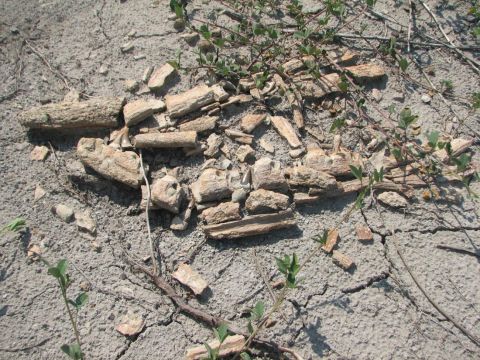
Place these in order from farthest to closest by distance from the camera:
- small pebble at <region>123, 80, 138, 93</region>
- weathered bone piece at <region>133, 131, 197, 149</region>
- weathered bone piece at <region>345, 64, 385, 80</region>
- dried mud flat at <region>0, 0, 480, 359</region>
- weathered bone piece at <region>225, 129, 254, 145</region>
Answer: weathered bone piece at <region>345, 64, 385, 80</region>
small pebble at <region>123, 80, 138, 93</region>
weathered bone piece at <region>225, 129, 254, 145</region>
weathered bone piece at <region>133, 131, 197, 149</region>
dried mud flat at <region>0, 0, 480, 359</region>

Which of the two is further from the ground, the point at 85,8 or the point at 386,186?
the point at 85,8

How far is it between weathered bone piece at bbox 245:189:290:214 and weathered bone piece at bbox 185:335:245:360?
594mm

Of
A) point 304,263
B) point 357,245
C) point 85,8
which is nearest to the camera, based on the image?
point 304,263

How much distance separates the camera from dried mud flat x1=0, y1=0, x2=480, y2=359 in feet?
6.48

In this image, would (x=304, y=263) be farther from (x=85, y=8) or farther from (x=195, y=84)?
(x=85, y=8)

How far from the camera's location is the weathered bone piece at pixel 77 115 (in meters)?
2.39

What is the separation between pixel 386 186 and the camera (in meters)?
2.33

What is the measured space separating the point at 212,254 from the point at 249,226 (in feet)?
0.74

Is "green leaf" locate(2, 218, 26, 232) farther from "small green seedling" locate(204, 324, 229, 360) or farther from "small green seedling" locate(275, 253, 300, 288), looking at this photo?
"small green seedling" locate(275, 253, 300, 288)

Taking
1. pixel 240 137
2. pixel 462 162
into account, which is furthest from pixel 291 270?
pixel 462 162

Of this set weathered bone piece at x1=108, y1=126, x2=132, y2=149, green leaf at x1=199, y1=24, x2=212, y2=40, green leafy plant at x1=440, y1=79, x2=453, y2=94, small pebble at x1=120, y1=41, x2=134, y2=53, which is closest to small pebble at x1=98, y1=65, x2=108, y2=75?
small pebble at x1=120, y1=41, x2=134, y2=53

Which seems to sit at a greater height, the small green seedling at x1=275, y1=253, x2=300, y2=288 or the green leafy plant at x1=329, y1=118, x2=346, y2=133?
the green leafy plant at x1=329, y1=118, x2=346, y2=133

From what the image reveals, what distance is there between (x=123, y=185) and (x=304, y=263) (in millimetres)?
1002

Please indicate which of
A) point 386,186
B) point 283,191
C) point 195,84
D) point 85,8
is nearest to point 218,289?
point 283,191
